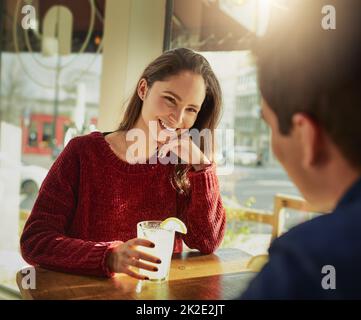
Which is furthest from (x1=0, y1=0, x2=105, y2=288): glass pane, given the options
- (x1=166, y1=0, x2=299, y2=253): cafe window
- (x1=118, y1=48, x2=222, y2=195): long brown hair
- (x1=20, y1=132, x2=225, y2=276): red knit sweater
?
(x1=20, y1=132, x2=225, y2=276): red knit sweater

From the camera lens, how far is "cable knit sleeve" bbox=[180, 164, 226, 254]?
1.32m

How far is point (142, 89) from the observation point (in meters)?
→ 1.40

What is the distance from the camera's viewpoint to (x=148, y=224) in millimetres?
1067

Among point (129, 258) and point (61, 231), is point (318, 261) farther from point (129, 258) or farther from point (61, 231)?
point (61, 231)

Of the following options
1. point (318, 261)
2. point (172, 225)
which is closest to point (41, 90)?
point (172, 225)

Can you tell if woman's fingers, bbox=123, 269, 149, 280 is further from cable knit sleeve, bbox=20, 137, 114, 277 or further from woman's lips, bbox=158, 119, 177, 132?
woman's lips, bbox=158, 119, 177, 132

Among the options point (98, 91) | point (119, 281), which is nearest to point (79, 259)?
point (119, 281)

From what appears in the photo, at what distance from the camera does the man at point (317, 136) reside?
0.51 meters

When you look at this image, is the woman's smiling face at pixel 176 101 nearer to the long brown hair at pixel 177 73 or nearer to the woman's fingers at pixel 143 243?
the long brown hair at pixel 177 73

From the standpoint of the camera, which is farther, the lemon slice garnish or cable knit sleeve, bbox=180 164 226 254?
cable knit sleeve, bbox=180 164 226 254

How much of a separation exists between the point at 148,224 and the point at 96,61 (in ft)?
4.43

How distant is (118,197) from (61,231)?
21cm

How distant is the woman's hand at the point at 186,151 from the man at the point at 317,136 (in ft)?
2.13
